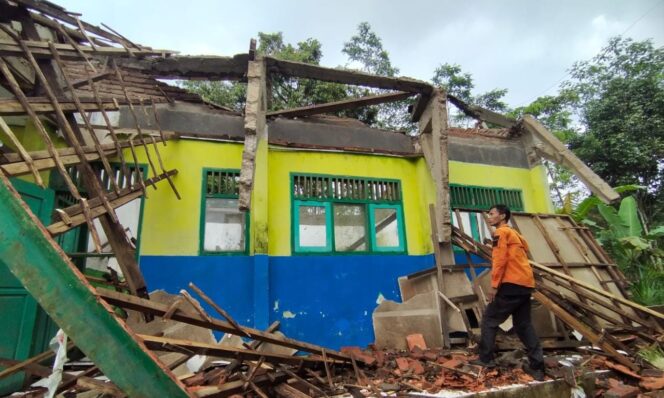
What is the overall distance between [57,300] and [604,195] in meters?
8.68

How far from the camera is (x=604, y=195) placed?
23.2 ft

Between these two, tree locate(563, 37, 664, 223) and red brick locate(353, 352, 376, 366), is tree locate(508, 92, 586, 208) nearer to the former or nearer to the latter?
tree locate(563, 37, 664, 223)

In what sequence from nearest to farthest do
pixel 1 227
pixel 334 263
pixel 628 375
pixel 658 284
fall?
pixel 1 227 < pixel 628 375 < pixel 334 263 < pixel 658 284

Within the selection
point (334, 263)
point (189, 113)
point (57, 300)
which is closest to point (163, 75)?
point (189, 113)

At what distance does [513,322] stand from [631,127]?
15037mm

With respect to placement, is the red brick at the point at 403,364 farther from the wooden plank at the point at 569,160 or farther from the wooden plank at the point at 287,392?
the wooden plank at the point at 569,160

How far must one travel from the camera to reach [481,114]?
8812mm

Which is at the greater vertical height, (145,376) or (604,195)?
(604,195)

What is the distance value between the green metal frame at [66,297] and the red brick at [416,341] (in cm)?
428

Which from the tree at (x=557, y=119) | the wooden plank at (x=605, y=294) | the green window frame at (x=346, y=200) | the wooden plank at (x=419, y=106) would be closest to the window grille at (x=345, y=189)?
the green window frame at (x=346, y=200)

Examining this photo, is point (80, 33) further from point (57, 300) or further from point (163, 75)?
point (57, 300)

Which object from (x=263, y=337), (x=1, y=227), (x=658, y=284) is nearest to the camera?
(x=1, y=227)

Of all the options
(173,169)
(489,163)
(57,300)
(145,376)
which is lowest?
(145,376)

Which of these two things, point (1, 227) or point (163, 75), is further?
point (163, 75)
